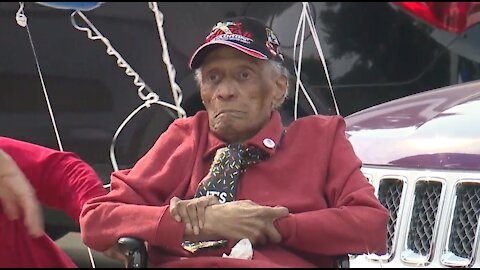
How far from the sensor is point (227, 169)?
2.72 metres

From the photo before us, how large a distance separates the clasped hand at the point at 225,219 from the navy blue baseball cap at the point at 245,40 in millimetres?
459

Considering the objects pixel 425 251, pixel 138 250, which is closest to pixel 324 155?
pixel 138 250

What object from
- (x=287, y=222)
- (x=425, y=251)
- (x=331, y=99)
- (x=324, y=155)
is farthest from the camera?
(x=331, y=99)

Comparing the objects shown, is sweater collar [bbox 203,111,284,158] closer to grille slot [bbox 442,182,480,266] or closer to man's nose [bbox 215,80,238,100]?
man's nose [bbox 215,80,238,100]

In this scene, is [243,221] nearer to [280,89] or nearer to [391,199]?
[280,89]

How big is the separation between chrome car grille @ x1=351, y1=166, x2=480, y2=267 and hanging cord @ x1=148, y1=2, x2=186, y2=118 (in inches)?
44.7

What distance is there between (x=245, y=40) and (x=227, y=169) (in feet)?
1.21

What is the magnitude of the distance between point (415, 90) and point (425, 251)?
129 centimetres

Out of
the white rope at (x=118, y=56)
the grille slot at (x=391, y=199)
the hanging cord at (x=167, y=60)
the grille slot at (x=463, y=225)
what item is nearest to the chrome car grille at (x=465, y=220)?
the grille slot at (x=463, y=225)

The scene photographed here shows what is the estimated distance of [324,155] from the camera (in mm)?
2715

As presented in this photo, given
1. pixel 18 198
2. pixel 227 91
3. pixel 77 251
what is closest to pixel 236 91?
pixel 227 91

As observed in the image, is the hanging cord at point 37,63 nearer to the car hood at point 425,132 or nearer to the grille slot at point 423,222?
the car hood at point 425,132

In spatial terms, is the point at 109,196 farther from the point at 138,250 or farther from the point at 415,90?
the point at 415,90

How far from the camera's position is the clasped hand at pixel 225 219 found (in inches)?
98.7
